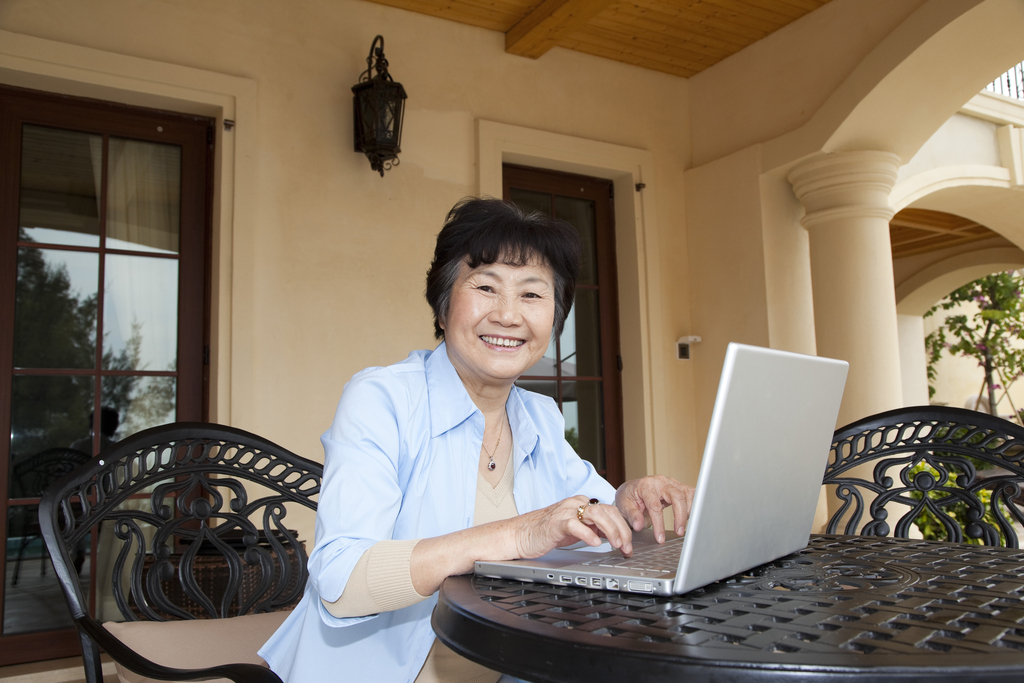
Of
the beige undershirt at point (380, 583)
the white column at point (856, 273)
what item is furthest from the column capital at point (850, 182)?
the beige undershirt at point (380, 583)

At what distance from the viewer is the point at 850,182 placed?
4234 millimetres

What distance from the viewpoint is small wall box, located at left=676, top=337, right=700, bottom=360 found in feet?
15.9

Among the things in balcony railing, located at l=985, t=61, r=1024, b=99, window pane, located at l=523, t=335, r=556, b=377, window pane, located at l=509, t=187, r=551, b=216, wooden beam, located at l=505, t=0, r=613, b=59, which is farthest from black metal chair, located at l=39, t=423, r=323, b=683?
balcony railing, located at l=985, t=61, r=1024, b=99

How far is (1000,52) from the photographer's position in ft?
12.2

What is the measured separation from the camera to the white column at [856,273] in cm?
411

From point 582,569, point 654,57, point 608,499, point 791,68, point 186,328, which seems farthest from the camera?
point 654,57

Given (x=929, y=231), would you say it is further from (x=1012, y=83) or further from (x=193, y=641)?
(x=193, y=641)

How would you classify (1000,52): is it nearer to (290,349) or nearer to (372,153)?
(372,153)

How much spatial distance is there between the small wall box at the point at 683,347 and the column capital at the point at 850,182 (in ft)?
3.32

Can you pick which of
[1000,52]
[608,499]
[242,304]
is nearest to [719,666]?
[608,499]

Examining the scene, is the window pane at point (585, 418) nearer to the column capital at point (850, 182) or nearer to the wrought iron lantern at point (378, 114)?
the column capital at point (850, 182)

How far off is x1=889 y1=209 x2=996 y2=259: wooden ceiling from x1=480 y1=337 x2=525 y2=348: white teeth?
6.92 meters

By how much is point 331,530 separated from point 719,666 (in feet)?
2.17

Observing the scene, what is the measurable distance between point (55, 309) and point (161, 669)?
9.10 feet
